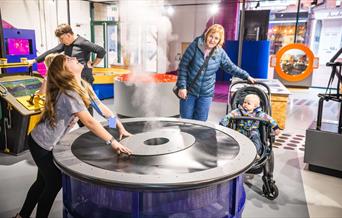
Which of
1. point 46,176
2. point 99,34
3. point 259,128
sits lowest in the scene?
point 46,176

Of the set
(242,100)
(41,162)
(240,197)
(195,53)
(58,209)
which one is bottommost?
(58,209)

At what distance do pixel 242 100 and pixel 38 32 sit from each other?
8044mm

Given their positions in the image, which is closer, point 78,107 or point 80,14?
point 78,107

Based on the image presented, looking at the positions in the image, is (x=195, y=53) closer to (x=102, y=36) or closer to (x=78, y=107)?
(x=78, y=107)

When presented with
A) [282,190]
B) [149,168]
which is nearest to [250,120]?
[282,190]

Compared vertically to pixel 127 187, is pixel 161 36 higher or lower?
higher

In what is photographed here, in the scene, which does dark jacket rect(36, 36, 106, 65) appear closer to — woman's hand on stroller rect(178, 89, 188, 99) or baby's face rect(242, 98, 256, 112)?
woman's hand on stroller rect(178, 89, 188, 99)

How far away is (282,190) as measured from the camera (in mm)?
2877

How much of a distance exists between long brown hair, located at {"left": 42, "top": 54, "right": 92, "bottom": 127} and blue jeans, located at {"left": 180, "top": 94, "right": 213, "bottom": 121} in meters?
1.46

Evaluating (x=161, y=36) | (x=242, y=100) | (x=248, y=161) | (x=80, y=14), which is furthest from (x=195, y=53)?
(x=80, y=14)

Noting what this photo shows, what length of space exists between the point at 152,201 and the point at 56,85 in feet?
3.09

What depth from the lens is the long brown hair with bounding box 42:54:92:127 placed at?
182 cm

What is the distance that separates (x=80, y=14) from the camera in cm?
1056

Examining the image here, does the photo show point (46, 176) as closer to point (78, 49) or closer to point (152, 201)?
point (152, 201)
